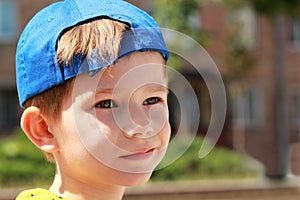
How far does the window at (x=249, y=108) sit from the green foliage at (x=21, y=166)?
10.0 metres

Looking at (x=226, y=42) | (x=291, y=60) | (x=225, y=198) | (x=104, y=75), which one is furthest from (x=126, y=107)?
(x=291, y=60)

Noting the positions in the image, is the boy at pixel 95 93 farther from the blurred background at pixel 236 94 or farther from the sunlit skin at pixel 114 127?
the blurred background at pixel 236 94

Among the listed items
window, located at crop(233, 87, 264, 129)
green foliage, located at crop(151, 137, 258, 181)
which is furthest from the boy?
window, located at crop(233, 87, 264, 129)

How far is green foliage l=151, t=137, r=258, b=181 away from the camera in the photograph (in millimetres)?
12930

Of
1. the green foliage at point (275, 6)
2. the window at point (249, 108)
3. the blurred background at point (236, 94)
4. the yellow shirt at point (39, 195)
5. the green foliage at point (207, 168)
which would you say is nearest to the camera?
the yellow shirt at point (39, 195)

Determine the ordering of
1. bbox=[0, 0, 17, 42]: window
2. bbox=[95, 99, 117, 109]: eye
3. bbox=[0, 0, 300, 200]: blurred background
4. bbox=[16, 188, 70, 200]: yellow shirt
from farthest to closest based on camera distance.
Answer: bbox=[0, 0, 17, 42]: window → bbox=[0, 0, 300, 200]: blurred background → bbox=[16, 188, 70, 200]: yellow shirt → bbox=[95, 99, 117, 109]: eye

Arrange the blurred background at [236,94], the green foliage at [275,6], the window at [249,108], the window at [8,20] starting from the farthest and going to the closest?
the window at [249,108], the window at [8,20], the green foliage at [275,6], the blurred background at [236,94]

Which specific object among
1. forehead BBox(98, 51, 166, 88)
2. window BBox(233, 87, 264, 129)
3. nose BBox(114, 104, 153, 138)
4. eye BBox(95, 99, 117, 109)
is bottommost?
window BBox(233, 87, 264, 129)

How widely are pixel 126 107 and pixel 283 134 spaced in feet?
58.0

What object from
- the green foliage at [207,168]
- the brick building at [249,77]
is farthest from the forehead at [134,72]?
the brick building at [249,77]

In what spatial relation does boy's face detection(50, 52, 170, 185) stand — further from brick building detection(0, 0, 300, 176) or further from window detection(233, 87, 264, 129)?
window detection(233, 87, 264, 129)

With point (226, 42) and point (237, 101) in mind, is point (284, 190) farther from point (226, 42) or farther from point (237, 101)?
point (237, 101)

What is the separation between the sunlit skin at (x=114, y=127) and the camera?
1173mm

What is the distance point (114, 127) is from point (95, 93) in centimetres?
7
